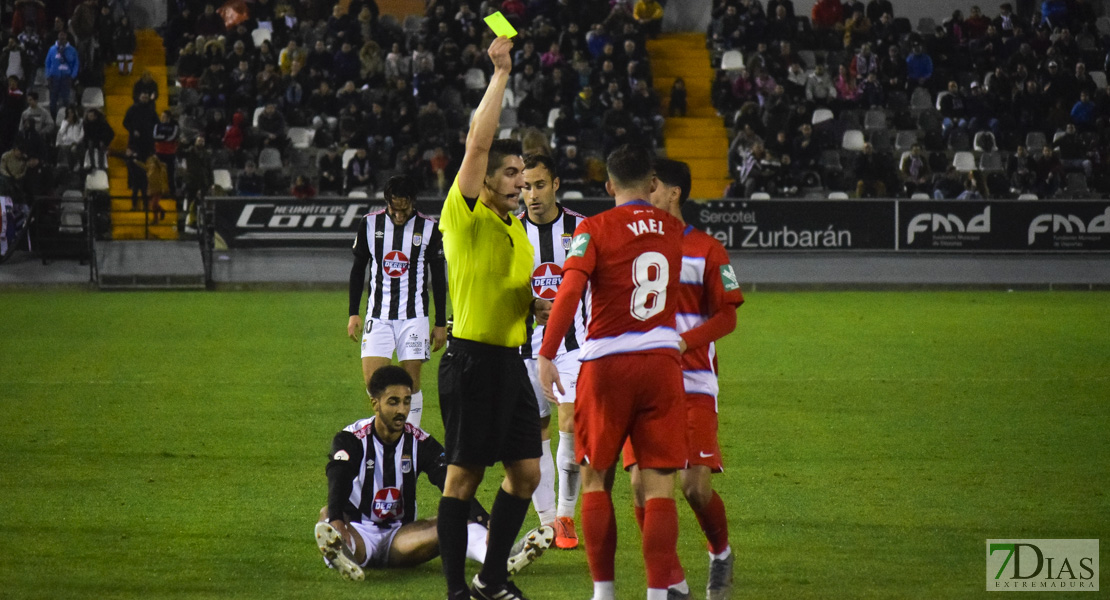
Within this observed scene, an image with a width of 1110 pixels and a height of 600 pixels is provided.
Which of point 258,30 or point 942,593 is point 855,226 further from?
point 942,593

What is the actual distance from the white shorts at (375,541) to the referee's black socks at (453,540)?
2.83 ft

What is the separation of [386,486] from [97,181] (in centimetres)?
2045

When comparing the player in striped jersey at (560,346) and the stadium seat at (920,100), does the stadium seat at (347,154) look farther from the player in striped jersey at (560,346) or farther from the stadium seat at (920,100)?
the player in striped jersey at (560,346)

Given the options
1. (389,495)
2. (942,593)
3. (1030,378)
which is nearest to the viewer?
(942,593)

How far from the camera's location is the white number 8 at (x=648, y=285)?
198 inches

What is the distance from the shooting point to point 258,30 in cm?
2836

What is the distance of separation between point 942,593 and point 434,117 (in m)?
20.5

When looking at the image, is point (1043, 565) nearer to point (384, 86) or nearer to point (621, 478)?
point (621, 478)

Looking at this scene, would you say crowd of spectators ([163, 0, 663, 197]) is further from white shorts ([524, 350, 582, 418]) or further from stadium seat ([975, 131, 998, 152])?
white shorts ([524, 350, 582, 418])

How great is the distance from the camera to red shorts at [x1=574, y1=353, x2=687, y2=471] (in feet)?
16.3

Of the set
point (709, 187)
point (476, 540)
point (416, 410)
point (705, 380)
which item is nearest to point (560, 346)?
point (476, 540)

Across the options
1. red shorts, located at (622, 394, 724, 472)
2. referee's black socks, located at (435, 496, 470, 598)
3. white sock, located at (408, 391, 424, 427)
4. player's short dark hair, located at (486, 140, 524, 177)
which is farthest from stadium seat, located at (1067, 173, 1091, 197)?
referee's black socks, located at (435, 496, 470, 598)

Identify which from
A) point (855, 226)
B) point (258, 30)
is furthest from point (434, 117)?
point (855, 226)

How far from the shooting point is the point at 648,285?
16.6 ft
